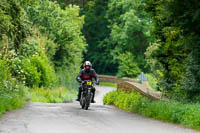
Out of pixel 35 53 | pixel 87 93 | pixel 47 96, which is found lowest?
pixel 47 96

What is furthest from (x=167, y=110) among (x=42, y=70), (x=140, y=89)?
(x=42, y=70)

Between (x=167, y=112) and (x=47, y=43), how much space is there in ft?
72.1

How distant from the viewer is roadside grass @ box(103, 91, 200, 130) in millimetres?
12106

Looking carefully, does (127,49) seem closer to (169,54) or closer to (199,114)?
(169,54)

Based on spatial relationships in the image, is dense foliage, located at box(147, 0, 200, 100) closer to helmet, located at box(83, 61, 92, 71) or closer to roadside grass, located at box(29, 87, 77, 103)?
helmet, located at box(83, 61, 92, 71)

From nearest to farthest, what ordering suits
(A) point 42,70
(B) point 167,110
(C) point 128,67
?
(B) point 167,110 → (A) point 42,70 → (C) point 128,67

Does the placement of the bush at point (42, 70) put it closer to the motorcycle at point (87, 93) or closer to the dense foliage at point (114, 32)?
the motorcycle at point (87, 93)

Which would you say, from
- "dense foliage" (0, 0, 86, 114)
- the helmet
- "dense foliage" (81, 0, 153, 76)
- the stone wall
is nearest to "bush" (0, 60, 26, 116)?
"dense foliage" (0, 0, 86, 114)

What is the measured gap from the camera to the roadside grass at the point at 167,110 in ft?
39.7

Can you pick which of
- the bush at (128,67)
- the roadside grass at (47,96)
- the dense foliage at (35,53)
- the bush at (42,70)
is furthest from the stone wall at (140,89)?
the bush at (128,67)

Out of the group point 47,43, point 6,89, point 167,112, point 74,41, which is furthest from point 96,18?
point 167,112

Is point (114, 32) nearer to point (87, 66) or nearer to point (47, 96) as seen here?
point (47, 96)

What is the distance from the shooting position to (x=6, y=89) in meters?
18.3

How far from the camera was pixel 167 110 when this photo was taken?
13719 mm
